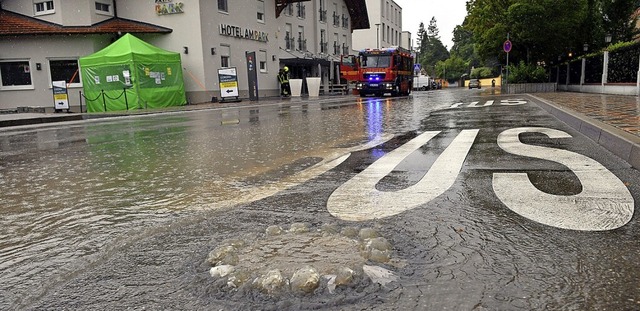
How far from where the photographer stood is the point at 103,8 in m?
25.1

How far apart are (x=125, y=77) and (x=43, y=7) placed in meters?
8.10

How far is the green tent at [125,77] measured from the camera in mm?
20844

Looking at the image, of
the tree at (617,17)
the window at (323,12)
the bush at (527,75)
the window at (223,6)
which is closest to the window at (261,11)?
the window at (223,6)

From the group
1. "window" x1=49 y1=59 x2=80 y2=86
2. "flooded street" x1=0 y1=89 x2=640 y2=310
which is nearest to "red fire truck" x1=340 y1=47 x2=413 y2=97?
"window" x1=49 y1=59 x2=80 y2=86

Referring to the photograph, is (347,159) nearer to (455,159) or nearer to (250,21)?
(455,159)

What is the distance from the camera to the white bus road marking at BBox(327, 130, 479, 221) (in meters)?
3.17

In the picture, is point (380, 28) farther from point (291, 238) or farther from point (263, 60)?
point (291, 238)

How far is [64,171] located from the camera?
5.38 m

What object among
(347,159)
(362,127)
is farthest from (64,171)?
(362,127)

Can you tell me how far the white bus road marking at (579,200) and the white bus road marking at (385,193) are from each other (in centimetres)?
49

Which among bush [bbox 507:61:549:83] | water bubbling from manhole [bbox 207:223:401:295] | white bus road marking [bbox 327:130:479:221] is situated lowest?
white bus road marking [bbox 327:130:479:221]

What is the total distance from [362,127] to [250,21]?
72.8ft

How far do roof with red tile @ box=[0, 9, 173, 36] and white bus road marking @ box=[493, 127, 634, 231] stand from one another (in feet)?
78.2

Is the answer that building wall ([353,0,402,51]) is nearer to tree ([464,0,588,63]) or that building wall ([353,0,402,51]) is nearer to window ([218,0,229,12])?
tree ([464,0,588,63])
